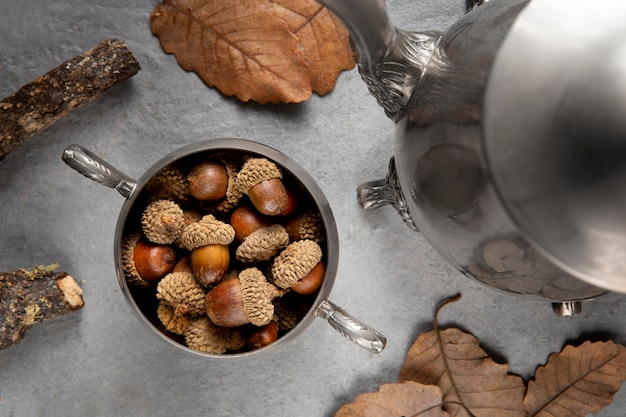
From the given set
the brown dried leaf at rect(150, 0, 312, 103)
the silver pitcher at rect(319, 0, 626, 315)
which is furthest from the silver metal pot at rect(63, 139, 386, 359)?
the silver pitcher at rect(319, 0, 626, 315)

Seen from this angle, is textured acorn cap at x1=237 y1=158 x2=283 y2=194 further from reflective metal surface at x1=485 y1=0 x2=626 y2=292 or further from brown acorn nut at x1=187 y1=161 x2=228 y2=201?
reflective metal surface at x1=485 y1=0 x2=626 y2=292

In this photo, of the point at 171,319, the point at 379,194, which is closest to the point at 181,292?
the point at 171,319

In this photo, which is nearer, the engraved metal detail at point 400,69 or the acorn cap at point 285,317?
the engraved metal detail at point 400,69

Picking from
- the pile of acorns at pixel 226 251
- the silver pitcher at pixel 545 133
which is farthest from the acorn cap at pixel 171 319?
the silver pitcher at pixel 545 133

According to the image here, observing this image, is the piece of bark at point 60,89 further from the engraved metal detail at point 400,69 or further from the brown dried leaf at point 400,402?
the brown dried leaf at point 400,402

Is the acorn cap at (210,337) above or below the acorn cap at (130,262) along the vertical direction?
below
